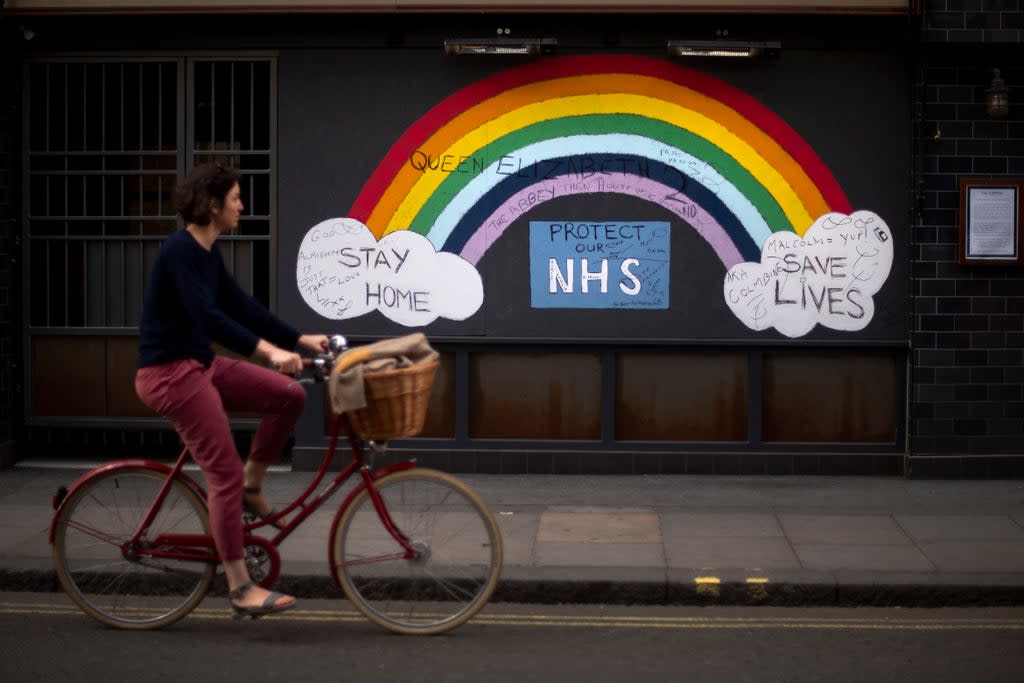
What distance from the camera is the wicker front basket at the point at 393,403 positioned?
5754 mm

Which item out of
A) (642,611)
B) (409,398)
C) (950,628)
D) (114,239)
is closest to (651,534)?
(642,611)

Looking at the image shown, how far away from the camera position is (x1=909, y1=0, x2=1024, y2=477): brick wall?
972 cm

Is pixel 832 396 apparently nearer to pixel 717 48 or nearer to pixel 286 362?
pixel 717 48

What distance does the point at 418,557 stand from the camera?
6.15 meters

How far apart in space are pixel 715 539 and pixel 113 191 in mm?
5215

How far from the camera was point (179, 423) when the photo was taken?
6.00 meters

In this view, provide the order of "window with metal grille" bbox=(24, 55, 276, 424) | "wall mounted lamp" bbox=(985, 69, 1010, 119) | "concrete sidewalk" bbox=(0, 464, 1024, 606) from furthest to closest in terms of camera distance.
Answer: "window with metal grille" bbox=(24, 55, 276, 424) < "wall mounted lamp" bbox=(985, 69, 1010, 119) < "concrete sidewalk" bbox=(0, 464, 1024, 606)

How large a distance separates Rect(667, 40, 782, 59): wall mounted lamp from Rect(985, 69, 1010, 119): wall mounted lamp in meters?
1.44

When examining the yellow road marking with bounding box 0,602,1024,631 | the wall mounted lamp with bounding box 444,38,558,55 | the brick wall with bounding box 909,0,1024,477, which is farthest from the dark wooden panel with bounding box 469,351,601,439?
the yellow road marking with bounding box 0,602,1024,631

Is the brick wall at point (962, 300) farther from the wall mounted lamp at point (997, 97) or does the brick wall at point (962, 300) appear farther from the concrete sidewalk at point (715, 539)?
the concrete sidewalk at point (715, 539)

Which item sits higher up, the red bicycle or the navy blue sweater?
the navy blue sweater

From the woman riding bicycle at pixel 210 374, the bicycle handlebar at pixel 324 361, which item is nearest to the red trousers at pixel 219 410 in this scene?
the woman riding bicycle at pixel 210 374

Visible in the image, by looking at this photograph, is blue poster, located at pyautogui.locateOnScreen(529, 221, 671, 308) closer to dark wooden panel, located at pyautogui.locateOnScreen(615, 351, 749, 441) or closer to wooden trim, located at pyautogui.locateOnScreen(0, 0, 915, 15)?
dark wooden panel, located at pyautogui.locateOnScreen(615, 351, 749, 441)

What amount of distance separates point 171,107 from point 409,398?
17.2 feet
